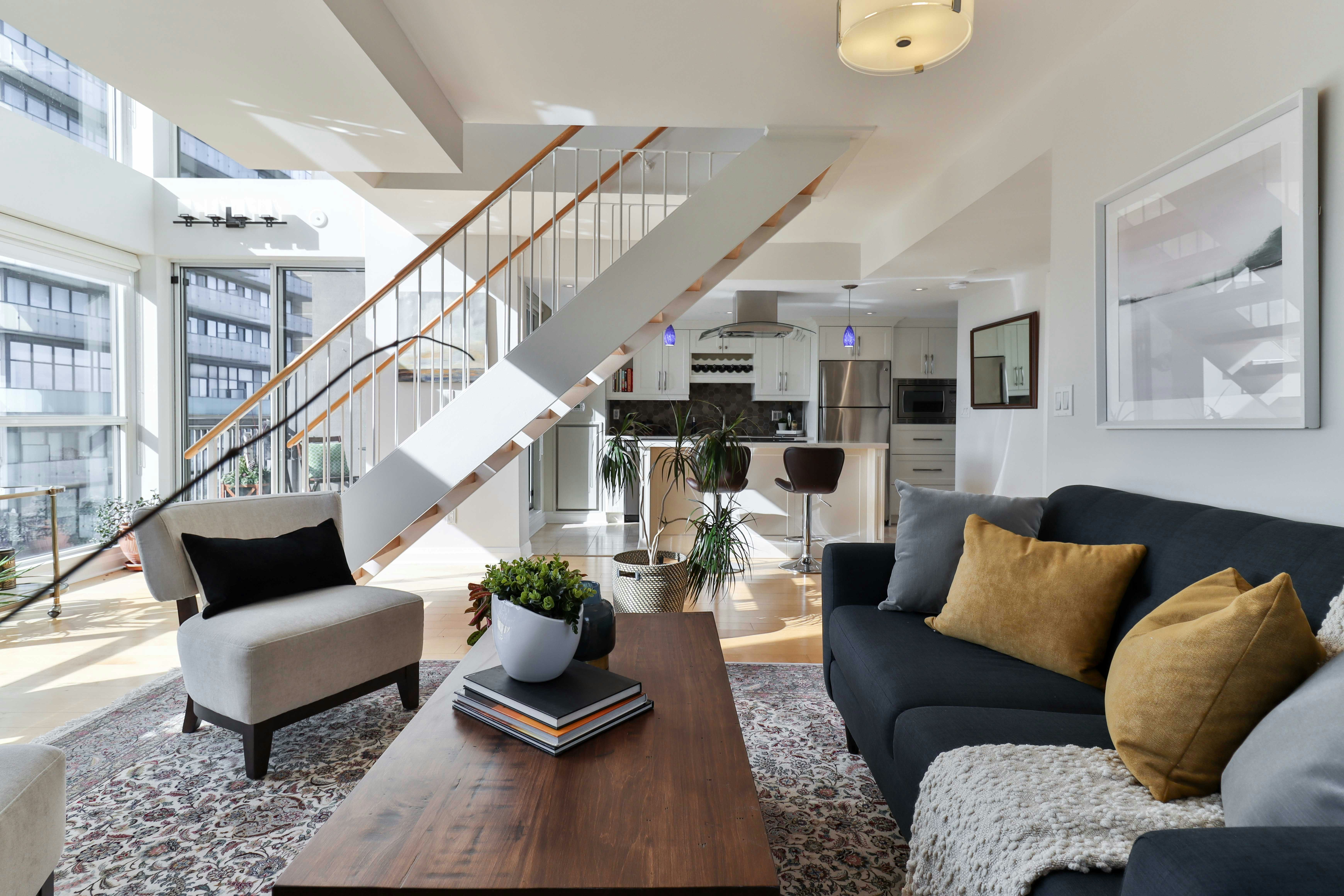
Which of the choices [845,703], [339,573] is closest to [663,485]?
[339,573]

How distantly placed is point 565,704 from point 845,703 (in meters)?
1.11

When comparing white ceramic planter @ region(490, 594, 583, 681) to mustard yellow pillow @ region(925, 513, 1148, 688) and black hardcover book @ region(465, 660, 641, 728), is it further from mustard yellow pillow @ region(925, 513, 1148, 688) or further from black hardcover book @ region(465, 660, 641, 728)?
mustard yellow pillow @ region(925, 513, 1148, 688)

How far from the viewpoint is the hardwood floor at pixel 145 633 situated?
2.92 meters

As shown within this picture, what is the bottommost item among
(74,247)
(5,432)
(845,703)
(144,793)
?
(144,793)

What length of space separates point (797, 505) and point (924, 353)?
9.95ft

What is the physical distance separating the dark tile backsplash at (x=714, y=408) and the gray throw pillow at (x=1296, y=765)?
721cm

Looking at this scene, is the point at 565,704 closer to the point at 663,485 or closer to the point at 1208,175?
the point at 1208,175

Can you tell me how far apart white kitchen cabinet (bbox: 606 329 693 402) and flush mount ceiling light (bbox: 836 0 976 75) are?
19.1 ft

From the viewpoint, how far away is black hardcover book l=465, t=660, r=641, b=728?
147 cm

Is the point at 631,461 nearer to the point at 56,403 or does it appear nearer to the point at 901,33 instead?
the point at 901,33

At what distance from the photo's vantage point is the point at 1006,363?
578 cm

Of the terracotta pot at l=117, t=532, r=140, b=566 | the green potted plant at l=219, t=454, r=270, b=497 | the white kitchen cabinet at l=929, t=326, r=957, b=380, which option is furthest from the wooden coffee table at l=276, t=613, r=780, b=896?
the white kitchen cabinet at l=929, t=326, r=957, b=380

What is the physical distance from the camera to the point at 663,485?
223 inches

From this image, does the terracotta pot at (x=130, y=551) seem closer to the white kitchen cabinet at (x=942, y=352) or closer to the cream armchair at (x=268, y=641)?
the cream armchair at (x=268, y=641)
